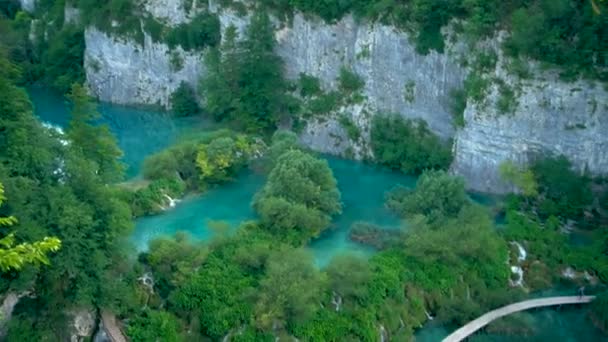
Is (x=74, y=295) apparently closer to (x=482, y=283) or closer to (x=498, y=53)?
(x=482, y=283)

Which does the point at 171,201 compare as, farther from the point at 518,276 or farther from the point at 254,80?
the point at 518,276

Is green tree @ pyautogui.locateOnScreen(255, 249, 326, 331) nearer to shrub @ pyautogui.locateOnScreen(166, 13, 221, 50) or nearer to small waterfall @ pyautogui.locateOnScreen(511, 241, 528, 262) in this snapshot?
small waterfall @ pyautogui.locateOnScreen(511, 241, 528, 262)

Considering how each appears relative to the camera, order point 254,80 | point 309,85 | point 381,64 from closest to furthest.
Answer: point 381,64 < point 309,85 < point 254,80

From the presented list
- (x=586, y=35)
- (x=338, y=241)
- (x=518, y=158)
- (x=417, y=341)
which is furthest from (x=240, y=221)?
(x=586, y=35)

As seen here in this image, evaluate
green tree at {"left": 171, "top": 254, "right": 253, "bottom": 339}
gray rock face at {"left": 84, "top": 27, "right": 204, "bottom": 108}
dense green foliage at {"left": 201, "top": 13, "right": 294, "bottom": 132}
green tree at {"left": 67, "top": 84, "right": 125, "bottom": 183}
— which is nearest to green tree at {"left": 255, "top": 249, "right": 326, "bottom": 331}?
green tree at {"left": 171, "top": 254, "right": 253, "bottom": 339}

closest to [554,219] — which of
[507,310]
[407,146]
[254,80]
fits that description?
[507,310]

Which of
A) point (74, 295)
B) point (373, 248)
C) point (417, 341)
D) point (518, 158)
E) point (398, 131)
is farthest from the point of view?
point (398, 131)
